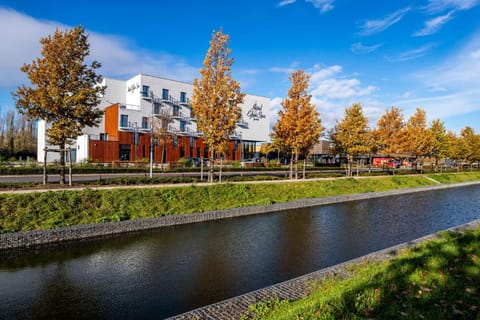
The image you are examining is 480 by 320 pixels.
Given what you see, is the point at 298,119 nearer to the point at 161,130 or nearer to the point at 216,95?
the point at 216,95

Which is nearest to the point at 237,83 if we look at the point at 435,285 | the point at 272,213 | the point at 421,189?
the point at 272,213

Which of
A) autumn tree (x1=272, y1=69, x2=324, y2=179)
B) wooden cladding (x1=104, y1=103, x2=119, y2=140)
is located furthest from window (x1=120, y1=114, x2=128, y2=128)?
autumn tree (x1=272, y1=69, x2=324, y2=179)

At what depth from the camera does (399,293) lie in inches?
208

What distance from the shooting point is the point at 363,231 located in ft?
42.7

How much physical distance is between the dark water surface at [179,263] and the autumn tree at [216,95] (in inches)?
291

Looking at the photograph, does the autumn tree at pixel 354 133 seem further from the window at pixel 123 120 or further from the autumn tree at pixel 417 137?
the window at pixel 123 120

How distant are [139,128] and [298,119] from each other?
1113 inches

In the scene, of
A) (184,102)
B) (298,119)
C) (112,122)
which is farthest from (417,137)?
(112,122)

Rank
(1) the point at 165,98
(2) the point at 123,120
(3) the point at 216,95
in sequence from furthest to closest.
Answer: (1) the point at 165,98 → (2) the point at 123,120 → (3) the point at 216,95

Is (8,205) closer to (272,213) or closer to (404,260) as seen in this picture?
(272,213)

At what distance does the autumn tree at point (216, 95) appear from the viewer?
804 inches

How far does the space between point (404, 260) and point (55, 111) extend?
1692 cm

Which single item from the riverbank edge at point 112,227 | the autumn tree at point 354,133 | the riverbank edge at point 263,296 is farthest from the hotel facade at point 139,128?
the riverbank edge at point 263,296

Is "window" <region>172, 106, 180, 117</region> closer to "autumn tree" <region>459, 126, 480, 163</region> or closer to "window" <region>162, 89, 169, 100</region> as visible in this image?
"window" <region>162, 89, 169, 100</region>
